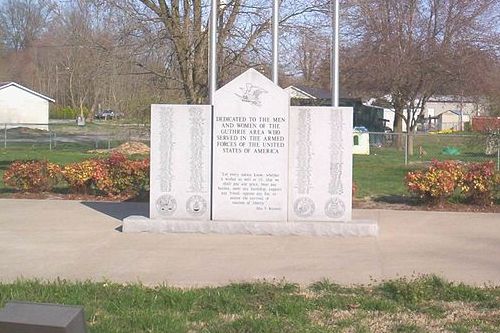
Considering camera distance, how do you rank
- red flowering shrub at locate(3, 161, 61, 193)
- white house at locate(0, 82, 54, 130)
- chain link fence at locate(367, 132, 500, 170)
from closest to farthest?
red flowering shrub at locate(3, 161, 61, 193), chain link fence at locate(367, 132, 500, 170), white house at locate(0, 82, 54, 130)

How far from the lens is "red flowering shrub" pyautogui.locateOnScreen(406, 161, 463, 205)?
12844mm

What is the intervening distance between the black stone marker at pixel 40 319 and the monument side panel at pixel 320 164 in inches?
246

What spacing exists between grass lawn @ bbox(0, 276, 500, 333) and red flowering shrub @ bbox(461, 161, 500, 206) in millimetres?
6596

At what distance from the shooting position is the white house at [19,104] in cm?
6225

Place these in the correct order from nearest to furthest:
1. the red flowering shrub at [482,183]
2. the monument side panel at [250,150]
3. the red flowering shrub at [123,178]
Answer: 1. the monument side panel at [250,150]
2. the red flowering shrub at [482,183]
3. the red flowering shrub at [123,178]

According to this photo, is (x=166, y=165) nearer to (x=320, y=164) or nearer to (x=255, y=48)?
(x=320, y=164)

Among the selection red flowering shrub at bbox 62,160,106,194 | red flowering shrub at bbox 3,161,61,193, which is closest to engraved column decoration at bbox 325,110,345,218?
red flowering shrub at bbox 62,160,106,194

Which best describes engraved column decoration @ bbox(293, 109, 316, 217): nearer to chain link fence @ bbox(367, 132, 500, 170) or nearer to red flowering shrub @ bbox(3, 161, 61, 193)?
red flowering shrub @ bbox(3, 161, 61, 193)

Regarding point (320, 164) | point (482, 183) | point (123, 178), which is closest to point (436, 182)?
point (482, 183)

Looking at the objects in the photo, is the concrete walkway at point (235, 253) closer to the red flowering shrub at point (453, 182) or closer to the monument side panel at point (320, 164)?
the monument side panel at point (320, 164)

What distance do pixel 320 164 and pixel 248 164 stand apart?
0.99 m

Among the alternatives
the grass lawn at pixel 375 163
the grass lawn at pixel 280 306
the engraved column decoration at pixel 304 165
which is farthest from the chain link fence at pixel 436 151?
the grass lawn at pixel 280 306

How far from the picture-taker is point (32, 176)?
1456 cm

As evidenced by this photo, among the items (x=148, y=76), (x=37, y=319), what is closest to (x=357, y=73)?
(x=148, y=76)
